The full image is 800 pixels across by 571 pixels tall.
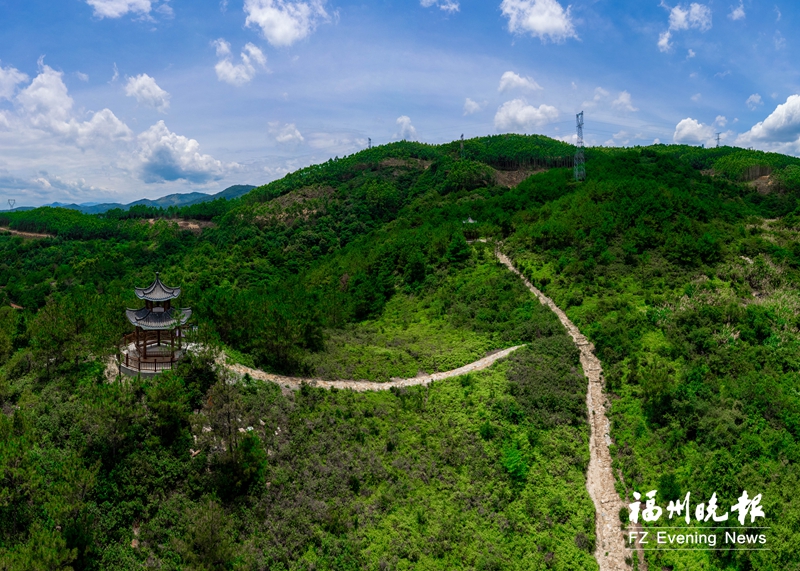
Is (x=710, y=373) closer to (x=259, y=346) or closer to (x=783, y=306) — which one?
(x=783, y=306)

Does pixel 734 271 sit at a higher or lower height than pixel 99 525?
higher

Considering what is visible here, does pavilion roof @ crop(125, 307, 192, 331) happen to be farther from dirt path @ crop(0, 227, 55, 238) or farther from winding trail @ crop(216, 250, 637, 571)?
dirt path @ crop(0, 227, 55, 238)

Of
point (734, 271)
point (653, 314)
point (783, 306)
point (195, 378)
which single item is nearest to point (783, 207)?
point (734, 271)

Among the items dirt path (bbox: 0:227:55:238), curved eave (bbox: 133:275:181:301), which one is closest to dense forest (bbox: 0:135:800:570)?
curved eave (bbox: 133:275:181:301)

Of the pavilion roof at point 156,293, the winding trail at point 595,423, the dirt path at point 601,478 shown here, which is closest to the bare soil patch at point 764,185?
the winding trail at point 595,423

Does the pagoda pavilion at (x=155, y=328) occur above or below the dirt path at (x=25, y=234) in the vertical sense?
below

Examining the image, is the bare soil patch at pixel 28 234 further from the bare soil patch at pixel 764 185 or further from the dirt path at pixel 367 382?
the bare soil patch at pixel 764 185
